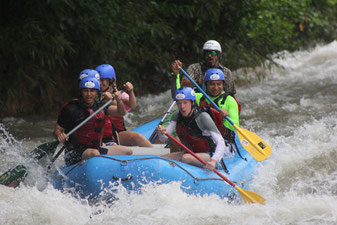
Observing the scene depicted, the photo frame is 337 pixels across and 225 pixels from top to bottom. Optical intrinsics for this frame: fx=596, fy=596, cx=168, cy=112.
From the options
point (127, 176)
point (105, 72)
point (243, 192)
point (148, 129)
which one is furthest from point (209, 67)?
point (127, 176)

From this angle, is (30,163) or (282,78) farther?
(282,78)

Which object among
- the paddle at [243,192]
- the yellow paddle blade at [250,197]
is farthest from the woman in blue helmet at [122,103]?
the yellow paddle blade at [250,197]

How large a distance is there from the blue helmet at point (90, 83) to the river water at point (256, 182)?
3.12 feet

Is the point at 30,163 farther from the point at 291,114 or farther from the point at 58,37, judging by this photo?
the point at 291,114

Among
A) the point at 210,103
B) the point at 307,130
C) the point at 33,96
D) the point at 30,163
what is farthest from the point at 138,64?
the point at 30,163

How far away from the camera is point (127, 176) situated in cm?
520

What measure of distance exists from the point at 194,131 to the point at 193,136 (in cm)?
5

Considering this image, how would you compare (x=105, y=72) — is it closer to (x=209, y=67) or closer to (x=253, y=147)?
(x=209, y=67)

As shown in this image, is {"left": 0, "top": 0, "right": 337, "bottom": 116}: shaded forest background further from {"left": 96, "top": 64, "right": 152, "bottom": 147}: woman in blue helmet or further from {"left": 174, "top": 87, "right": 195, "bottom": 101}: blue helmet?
{"left": 174, "top": 87, "right": 195, "bottom": 101}: blue helmet

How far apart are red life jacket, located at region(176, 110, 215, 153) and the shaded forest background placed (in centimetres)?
358

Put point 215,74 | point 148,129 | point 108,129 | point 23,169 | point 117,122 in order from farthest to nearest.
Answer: point 148,129
point 117,122
point 215,74
point 108,129
point 23,169

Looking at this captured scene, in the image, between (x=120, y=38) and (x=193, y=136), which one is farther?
(x=120, y=38)

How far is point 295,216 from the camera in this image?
5.39m

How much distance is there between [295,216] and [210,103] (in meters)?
1.63
